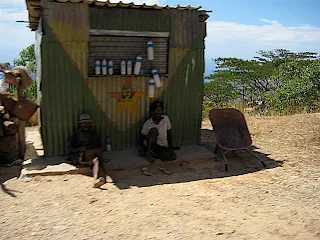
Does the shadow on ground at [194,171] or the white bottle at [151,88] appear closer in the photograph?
the shadow on ground at [194,171]

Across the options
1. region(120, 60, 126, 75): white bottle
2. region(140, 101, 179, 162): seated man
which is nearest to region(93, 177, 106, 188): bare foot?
region(140, 101, 179, 162): seated man

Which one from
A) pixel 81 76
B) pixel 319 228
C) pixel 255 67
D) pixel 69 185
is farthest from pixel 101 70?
pixel 255 67

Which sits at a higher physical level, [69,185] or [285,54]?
[285,54]

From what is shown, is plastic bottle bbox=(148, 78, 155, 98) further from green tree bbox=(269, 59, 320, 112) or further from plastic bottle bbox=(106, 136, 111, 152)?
green tree bbox=(269, 59, 320, 112)

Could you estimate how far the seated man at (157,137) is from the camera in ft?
20.7

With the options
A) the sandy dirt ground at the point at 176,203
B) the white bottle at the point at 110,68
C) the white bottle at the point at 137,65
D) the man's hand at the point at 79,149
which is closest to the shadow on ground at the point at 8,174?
the sandy dirt ground at the point at 176,203

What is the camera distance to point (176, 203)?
15.4 feet

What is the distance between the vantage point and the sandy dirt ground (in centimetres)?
396

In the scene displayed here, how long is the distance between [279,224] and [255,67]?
21.4 meters

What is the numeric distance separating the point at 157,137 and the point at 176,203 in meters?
2.04

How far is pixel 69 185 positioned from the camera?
527 centimetres

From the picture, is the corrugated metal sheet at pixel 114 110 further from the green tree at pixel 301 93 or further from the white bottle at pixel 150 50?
the green tree at pixel 301 93

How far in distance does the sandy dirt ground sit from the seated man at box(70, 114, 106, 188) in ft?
0.82

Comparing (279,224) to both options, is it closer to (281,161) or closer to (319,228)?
(319,228)
